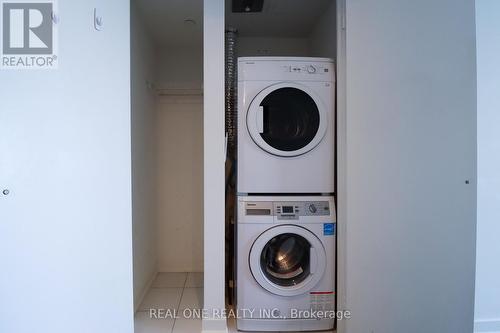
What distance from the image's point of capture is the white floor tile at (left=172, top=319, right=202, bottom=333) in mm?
1661

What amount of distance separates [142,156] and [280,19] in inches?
70.7

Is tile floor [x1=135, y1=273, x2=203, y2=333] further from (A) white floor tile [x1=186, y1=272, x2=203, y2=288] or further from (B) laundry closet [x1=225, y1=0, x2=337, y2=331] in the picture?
(B) laundry closet [x1=225, y1=0, x2=337, y2=331]

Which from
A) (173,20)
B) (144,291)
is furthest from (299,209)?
(173,20)

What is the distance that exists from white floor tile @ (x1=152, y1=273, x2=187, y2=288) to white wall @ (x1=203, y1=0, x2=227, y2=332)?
81cm

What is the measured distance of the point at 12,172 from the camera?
3.36 feet

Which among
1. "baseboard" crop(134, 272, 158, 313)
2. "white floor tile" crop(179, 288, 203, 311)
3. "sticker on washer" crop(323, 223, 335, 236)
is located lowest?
"white floor tile" crop(179, 288, 203, 311)

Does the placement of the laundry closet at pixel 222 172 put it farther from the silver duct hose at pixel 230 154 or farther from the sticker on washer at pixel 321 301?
the silver duct hose at pixel 230 154

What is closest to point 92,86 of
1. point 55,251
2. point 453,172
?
point 55,251

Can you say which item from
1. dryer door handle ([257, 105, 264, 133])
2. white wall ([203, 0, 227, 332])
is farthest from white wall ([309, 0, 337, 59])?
white wall ([203, 0, 227, 332])

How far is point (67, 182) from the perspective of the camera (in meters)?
1.05

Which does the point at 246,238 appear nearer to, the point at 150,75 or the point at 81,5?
the point at 81,5

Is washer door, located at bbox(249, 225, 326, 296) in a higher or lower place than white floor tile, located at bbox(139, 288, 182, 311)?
higher

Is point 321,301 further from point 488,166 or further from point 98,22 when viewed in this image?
point 98,22

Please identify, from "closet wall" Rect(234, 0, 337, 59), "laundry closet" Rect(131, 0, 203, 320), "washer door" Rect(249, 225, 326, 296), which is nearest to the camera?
"washer door" Rect(249, 225, 326, 296)
